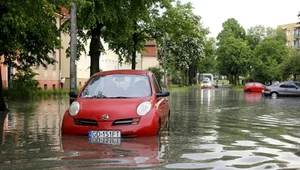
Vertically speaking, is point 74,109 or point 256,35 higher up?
point 256,35

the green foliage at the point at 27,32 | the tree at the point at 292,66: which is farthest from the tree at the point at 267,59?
the green foliage at the point at 27,32

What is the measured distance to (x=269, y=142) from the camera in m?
9.48

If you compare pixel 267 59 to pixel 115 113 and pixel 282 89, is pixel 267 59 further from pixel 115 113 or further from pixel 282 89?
pixel 115 113

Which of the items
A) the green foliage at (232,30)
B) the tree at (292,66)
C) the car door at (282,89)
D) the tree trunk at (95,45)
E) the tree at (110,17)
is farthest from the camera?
the green foliage at (232,30)

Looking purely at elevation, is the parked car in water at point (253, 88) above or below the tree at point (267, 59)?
below

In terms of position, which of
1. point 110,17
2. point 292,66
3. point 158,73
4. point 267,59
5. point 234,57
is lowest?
point 158,73

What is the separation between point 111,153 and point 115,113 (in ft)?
4.23

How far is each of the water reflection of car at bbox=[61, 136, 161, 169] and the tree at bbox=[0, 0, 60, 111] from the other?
4728 mm

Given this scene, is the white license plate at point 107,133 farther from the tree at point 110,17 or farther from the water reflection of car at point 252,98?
the water reflection of car at point 252,98

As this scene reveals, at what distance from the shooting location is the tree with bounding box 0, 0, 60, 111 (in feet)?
41.0

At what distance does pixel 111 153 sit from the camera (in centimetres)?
771

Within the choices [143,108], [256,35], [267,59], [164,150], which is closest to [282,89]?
[143,108]

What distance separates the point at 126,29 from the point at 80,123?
13878 millimetres

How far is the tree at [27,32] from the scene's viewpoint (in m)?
12.5
